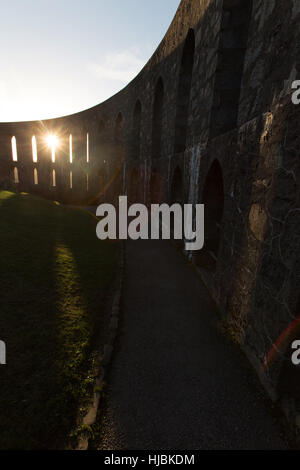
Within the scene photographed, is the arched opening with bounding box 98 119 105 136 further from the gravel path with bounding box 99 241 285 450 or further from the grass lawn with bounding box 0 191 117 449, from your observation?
the gravel path with bounding box 99 241 285 450

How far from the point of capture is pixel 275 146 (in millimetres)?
2857

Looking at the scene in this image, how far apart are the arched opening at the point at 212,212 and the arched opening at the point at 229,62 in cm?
103

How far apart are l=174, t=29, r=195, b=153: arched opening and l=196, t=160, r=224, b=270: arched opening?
10.9 ft

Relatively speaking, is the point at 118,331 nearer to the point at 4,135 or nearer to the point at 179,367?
the point at 179,367

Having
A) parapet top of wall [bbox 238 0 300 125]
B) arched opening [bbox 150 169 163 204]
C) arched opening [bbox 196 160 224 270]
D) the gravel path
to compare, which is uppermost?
parapet top of wall [bbox 238 0 300 125]

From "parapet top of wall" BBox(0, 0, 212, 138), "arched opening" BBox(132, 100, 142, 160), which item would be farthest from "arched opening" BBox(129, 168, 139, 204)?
"parapet top of wall" BBox(0, 0, 212, 138)

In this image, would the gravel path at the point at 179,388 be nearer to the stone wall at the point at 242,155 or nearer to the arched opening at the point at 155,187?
the stone wall at the point at 242,155

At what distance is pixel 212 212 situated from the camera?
6.13m

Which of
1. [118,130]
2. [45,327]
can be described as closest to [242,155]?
[45,327]

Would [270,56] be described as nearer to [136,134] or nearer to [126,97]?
[136,134]

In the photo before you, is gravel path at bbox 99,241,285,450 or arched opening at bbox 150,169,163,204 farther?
arched opening at bbox 150,169,163,204

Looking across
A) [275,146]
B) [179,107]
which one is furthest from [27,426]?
[179,107]

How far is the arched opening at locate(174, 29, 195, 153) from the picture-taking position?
24.9 feet

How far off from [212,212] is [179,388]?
4334 mm
